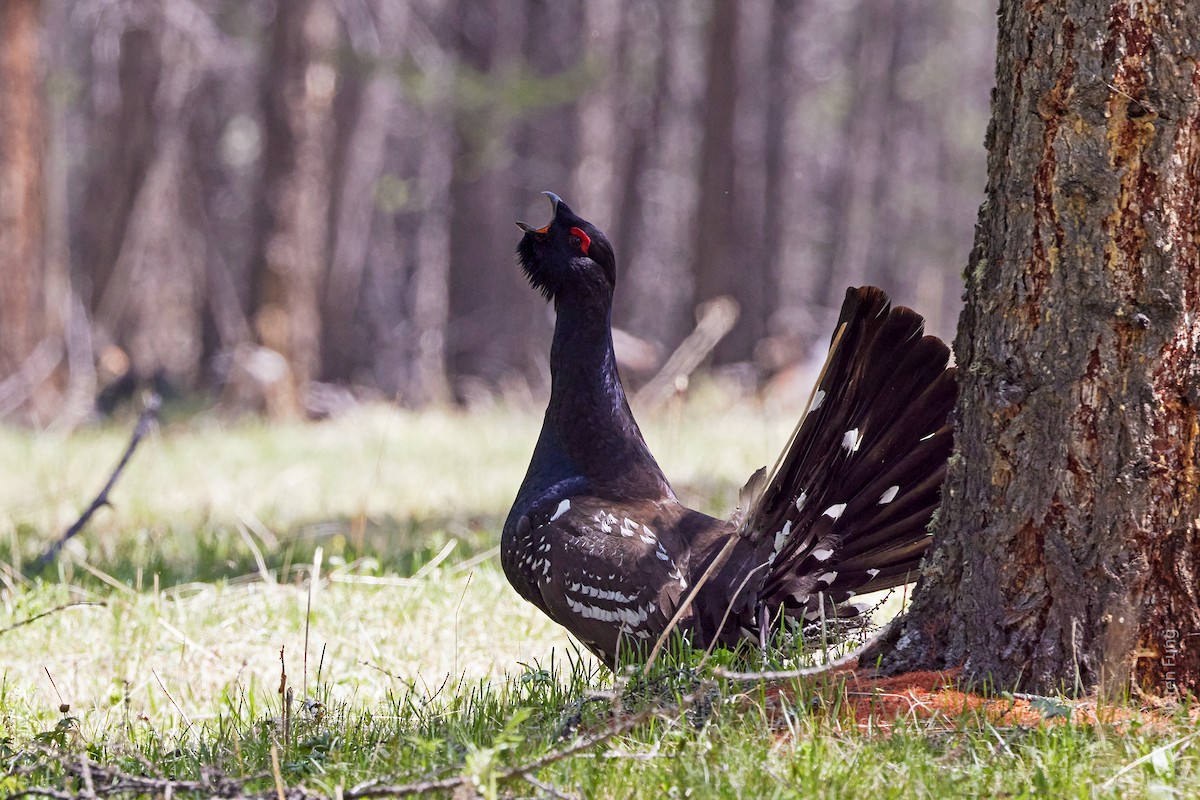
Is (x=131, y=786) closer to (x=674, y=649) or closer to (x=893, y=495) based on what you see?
(x=674, y=649)

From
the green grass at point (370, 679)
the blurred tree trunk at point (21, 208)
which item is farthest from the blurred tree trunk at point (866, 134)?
the green grass at point (370, 679)

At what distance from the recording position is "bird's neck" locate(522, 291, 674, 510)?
15.1 ft

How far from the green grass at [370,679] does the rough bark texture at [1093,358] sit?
0.29m

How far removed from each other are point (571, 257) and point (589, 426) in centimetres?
66

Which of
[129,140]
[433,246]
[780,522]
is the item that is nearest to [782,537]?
[780,522]

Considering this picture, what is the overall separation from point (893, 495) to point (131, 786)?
2.51 meters

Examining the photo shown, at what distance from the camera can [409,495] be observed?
29.2 feet

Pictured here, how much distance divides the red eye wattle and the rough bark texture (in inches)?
69.1

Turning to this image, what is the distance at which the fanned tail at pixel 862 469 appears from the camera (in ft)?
12.9

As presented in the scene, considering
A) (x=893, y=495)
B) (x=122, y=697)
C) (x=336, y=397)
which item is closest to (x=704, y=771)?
(x=893, y=495)

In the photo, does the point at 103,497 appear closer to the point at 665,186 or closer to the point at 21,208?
the point at 21,208

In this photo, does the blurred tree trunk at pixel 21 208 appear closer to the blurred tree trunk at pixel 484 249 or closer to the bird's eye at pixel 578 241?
the blurred tree trunk at pixel 484 249

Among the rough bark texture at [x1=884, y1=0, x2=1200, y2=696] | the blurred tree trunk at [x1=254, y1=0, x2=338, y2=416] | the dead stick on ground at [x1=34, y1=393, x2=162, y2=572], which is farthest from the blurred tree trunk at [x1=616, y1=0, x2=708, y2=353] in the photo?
the rough bark texture at [x1=884, y1=0, x2=1200, y2=696]

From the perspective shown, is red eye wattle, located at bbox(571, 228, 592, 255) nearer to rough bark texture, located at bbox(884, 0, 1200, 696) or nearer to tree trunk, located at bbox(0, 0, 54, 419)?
rough bark texture, located at bbox(884, 0, 1200, 696)
